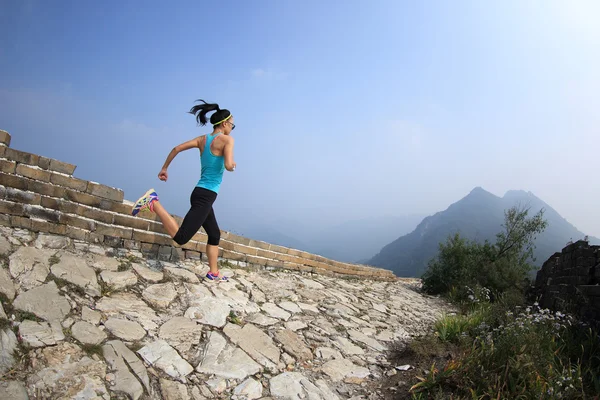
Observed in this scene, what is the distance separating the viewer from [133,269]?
401cm

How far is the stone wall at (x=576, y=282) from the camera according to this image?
498 cm

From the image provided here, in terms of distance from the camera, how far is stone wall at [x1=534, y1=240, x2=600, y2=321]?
498 centimetres

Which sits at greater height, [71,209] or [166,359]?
[71,209]

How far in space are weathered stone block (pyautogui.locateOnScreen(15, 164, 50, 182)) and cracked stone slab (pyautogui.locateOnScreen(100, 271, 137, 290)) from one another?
4.31 ft

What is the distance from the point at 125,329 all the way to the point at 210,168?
1.93 m

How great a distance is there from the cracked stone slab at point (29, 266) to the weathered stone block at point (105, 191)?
0.93 m

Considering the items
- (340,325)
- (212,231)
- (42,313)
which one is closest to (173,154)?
(212,231)

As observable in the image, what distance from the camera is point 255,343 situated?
346cm

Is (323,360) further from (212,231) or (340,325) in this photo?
(212,231)

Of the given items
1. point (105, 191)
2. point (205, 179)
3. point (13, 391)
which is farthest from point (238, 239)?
point (13, 391)

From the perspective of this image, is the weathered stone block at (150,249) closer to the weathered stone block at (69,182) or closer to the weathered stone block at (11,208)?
the weathered stone block at (69,182)

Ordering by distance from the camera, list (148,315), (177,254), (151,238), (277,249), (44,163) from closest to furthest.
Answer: (148,315) → (44,163) → (151,238) → (177,254) → (277,249)

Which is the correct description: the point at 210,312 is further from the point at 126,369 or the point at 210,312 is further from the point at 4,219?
the point at 4,219

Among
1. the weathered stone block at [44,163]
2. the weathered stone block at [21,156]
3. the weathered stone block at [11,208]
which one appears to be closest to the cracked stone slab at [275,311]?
the weathered stone block at [11,208]
